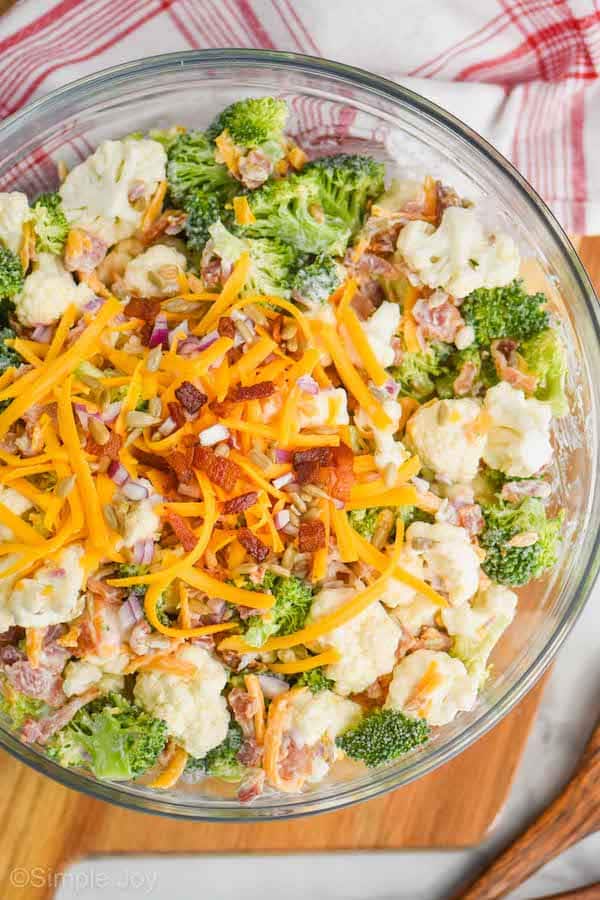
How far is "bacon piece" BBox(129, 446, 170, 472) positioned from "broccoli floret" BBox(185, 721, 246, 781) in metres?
0.70

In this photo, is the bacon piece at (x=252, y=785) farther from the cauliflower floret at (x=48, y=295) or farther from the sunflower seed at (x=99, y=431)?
the cauliflower floret at (x=48, y=295)

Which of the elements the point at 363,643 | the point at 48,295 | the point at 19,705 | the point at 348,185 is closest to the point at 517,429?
the point at 363,643

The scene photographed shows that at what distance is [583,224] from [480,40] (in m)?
0.64

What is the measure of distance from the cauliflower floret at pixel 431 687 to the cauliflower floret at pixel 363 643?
0.05m

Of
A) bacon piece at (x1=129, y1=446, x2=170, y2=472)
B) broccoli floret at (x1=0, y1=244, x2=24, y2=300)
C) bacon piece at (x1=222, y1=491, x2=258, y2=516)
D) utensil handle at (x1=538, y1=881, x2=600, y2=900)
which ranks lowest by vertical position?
utensil handle at (x1=538, y1=881, x2=600, y2=900)

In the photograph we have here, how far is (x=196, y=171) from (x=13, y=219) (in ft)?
1.60

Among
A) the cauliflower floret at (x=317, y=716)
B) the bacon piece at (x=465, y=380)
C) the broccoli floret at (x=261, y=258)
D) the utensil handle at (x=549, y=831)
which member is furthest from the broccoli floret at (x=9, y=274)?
the utensil handle at (x=549, y=831)

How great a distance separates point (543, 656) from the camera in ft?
8.34

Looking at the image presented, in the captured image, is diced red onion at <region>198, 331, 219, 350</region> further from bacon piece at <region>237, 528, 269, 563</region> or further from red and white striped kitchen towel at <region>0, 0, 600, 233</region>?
red and white striped kitchen towel at <region>0, 0, 600, 233</region>

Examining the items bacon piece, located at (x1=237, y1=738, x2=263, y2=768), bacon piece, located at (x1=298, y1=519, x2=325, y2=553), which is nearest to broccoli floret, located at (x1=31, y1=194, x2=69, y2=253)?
bacon piece, located at (x1=298, y1=519, x2=325, y2=553)

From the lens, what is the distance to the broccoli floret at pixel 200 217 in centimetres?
233

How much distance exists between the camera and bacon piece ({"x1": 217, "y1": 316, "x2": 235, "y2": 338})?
2.13 metres

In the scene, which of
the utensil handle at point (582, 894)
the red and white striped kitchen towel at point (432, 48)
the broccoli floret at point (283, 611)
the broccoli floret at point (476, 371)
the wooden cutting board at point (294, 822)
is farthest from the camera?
the utensil handle at point (582, 894)

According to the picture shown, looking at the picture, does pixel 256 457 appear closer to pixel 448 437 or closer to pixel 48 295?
pixel 448 437
